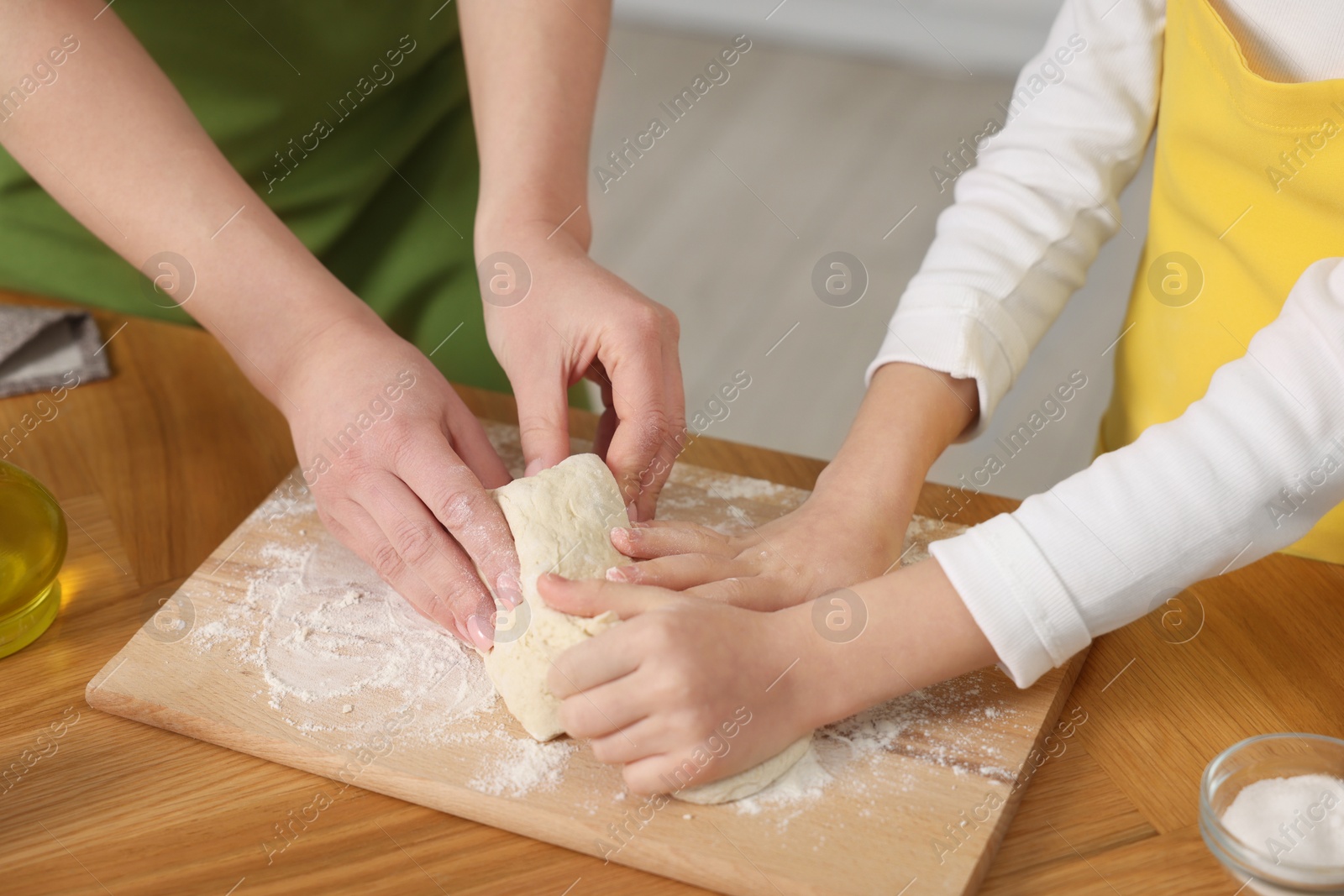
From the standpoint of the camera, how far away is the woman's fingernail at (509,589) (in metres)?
0.97

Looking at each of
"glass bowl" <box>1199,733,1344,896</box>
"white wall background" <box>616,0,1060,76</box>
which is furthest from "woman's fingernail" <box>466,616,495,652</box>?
"white wall background" <box>616,0,1060,76</box>

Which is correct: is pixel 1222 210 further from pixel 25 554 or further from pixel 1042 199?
pixel 25 554

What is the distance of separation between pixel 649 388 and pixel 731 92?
2.87m

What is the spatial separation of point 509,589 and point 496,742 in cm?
13

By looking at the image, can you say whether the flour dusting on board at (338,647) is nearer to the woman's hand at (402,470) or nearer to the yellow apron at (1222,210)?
the woman's hand at (402,470)

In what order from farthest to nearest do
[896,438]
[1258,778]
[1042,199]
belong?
[1042,199] < [896,438] < [1258,778]

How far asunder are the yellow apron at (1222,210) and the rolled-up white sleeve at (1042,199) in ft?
0.14

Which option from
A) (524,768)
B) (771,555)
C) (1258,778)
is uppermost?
(771,555)

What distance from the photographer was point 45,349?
4.31 ft

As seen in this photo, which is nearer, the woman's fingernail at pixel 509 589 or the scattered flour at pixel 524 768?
the scattered flour at pixel 524 768

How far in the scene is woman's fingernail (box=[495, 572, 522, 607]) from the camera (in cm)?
97

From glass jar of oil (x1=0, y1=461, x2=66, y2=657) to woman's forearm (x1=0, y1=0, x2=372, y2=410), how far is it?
0.23 m

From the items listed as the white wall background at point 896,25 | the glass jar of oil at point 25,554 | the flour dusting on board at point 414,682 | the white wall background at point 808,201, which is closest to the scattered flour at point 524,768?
the flour dusting on board at point 414,682

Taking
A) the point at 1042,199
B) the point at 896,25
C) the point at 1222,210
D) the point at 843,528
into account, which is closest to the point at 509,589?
the point at 843,528
